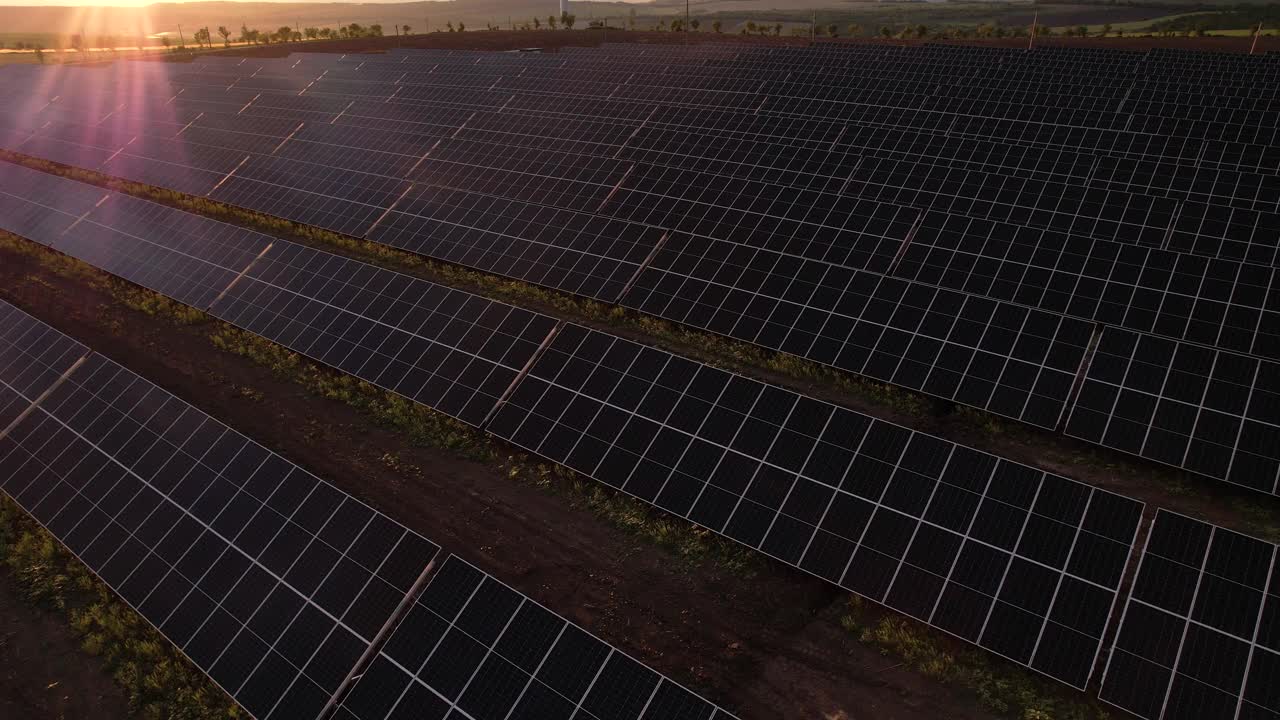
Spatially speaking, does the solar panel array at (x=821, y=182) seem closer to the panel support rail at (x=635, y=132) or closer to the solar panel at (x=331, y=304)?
the panel support rail at (x=635, y=132)

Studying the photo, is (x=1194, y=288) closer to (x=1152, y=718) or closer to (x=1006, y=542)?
(x=1006, y=542)

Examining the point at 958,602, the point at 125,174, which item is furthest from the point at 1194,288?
the point at 125,174

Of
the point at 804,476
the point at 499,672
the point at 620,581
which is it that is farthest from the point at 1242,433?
the point at 499,672

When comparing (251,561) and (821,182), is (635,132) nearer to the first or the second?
(821,182)

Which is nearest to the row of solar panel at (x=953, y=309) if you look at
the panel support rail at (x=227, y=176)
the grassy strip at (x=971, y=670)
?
the grassy strip at (x=971, y=670)

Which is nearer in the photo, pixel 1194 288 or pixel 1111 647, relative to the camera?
pixel 1111 647

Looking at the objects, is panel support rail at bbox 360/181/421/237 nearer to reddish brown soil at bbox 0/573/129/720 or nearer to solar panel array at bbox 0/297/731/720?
solar panel array at bbox 0/297/731/720

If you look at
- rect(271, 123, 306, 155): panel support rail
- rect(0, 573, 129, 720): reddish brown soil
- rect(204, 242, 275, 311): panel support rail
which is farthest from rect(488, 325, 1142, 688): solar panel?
rect(271, 123, 306, 155): panel support rail
